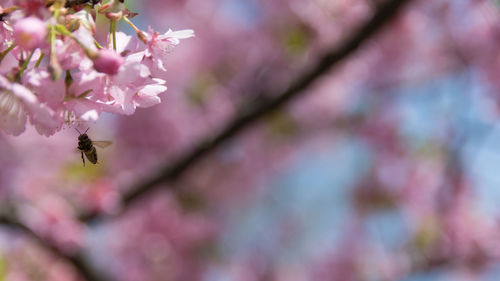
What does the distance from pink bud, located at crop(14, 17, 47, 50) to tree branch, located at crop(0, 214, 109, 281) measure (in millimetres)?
2341

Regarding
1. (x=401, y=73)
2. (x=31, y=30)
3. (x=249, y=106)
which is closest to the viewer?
(x=31, y=30)

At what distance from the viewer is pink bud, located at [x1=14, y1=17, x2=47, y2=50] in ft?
2.25

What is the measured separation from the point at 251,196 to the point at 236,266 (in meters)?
0.84

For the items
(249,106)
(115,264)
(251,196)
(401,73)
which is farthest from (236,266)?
(249,106)

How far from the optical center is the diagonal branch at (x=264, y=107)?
2.47 metres

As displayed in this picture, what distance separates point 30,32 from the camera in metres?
0.69

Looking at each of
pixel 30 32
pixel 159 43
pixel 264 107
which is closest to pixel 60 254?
pixel 264 107

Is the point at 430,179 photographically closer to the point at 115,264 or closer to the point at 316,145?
the point at 316,145

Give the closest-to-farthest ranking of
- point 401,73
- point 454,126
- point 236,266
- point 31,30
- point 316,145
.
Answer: point 31,30 < point 454,126 < point 401,73 < point 236,266 < point 316,145

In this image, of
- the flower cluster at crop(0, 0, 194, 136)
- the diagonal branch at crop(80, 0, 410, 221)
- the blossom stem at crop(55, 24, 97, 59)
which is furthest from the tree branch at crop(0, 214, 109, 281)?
the blossom stem at crop(55, 24, 97, 59)

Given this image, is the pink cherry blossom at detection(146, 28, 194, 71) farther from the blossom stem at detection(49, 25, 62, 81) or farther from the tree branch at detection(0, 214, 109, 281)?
the tree branch at detection(0, 214, 109, 281)

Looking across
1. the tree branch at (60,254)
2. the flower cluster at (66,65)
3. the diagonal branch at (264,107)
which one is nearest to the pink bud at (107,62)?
the flower cluster at (66,65)

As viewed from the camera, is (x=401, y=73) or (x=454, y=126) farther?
(x=401, y=73)

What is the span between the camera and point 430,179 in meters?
5.00
